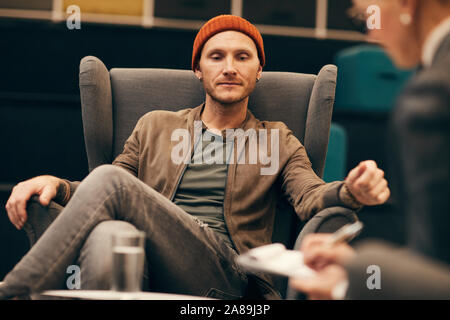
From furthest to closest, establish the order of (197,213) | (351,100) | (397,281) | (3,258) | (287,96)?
(351,100) < (3,258) < (287,96) < (197,213) < (397,281)

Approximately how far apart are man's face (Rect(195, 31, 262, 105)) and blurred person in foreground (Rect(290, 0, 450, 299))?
102 centimetres

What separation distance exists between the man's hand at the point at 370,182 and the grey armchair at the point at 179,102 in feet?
1.57

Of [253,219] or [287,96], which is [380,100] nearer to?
[287,96]

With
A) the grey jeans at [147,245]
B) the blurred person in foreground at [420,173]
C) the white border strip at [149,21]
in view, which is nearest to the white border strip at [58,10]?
the white border strip at [149,21]

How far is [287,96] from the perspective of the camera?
6.59 feet

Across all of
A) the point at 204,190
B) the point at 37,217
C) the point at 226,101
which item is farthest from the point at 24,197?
the point at 226,101

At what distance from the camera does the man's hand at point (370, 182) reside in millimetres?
1309

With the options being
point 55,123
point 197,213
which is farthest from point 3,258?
point 197,213

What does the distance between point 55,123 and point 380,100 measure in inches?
74.7

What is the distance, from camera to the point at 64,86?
3.05m

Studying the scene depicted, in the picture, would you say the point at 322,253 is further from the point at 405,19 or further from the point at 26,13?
the point at 26,13

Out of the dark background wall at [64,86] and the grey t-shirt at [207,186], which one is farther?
the dark background wall at [64,86]

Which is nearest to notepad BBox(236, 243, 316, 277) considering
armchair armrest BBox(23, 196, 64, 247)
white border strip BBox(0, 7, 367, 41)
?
armchair armrest BBox(23, 196, 64, 247)

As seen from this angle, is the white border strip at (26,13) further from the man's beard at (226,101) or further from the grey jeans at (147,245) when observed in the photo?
the grey jeans at (147,245)
